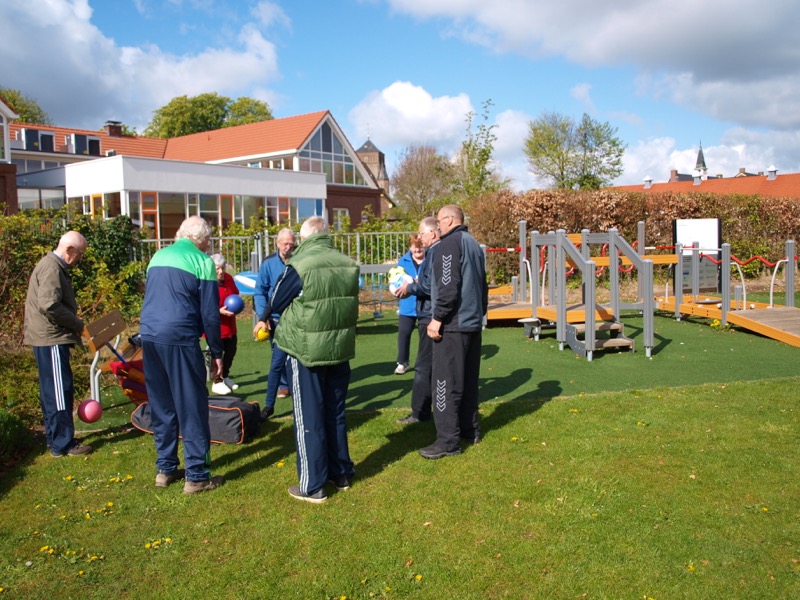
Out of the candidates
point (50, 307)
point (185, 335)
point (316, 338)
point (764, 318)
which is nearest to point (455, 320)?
point (316, 338)

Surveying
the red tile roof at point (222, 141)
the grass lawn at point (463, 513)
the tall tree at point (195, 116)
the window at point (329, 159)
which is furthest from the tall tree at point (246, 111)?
the grass lawn at point (463, 513)

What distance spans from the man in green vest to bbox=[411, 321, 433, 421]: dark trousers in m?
1.64

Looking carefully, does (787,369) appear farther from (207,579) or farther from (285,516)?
(207,579)

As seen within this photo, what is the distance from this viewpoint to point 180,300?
462 cm

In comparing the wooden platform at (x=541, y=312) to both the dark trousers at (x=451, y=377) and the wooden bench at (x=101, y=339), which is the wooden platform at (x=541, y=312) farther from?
the wooden bench at (x=101, y=339)

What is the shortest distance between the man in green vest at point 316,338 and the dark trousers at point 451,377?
0.96 metres

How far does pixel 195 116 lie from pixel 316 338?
56.9 m

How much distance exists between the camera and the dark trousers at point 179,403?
15.3 ft

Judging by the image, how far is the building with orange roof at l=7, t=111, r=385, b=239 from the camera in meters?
27.5

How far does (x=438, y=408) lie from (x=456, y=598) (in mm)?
2114

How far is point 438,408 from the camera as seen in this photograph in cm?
542

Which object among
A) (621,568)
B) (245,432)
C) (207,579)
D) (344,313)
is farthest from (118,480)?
(621,568)

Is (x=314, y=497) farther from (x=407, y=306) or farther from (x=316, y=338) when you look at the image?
(x=407, y=306)

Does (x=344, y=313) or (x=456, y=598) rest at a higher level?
(x=344, y=313)
